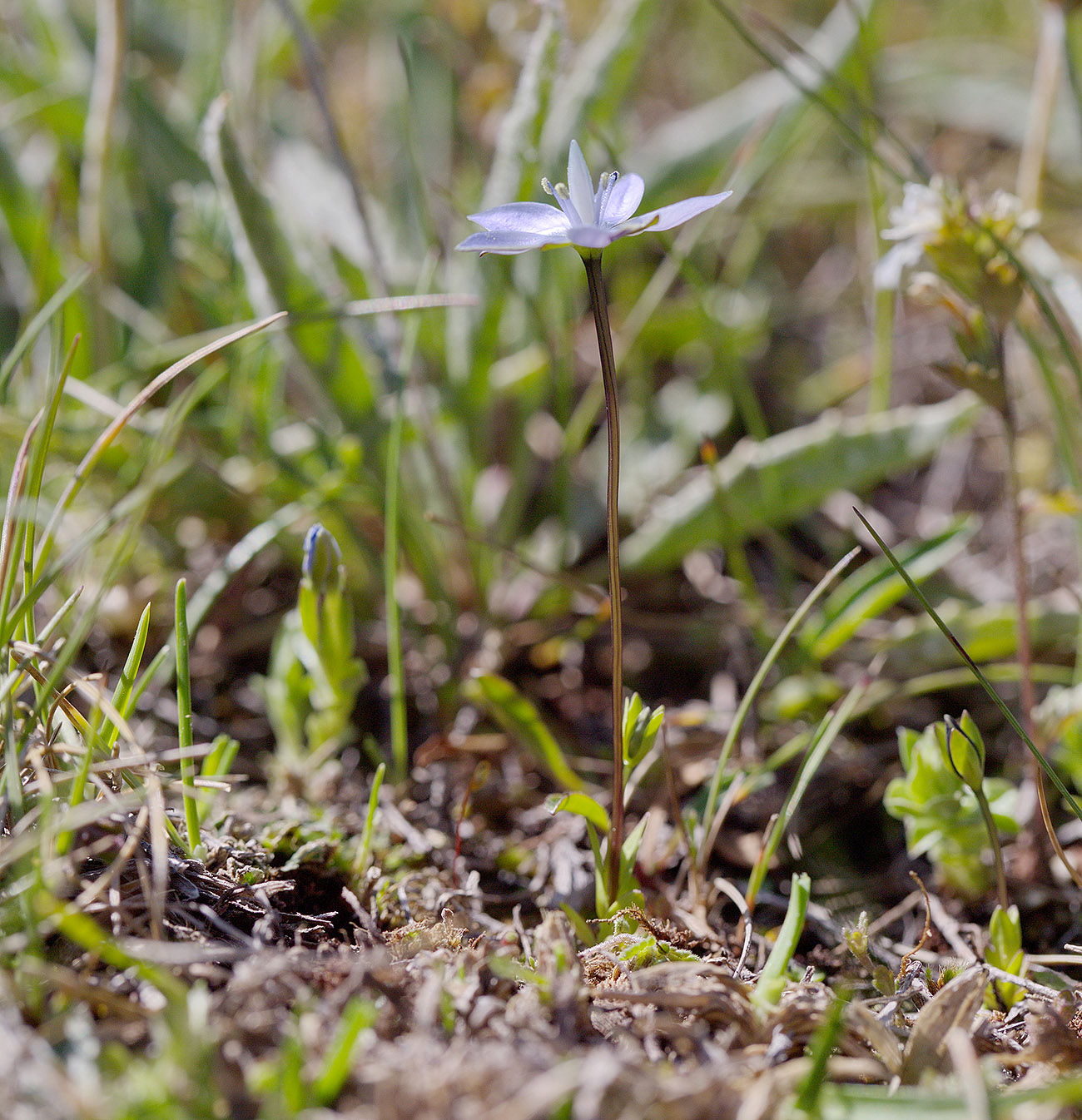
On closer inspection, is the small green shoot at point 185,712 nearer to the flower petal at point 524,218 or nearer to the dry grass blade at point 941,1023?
the flower petal at point 524,218

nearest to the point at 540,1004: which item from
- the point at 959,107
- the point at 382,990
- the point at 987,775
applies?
the point at 382,990

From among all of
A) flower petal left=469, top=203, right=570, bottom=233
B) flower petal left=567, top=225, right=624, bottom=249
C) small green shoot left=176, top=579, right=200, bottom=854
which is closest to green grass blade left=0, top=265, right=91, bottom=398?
small green shoot left=176, top=579, right=200, bottom=854

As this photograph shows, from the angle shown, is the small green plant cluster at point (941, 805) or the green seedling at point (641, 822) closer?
the green seedling at point (641, 822)

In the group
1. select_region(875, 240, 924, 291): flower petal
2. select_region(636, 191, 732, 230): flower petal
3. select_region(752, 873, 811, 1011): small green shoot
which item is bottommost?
select_region(752, 873, 811, 1011): small green shoot

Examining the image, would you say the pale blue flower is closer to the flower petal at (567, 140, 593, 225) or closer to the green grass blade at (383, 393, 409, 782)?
the flower petal at (567, 140, 593, 225)

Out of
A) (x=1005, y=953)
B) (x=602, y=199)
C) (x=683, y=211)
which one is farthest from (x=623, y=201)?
(x=1005, y=953)

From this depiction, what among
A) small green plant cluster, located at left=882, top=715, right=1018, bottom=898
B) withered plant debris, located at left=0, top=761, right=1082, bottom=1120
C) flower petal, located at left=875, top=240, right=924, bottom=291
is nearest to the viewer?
withered plant debris, located at left=0, top=761, right=1082, bottom=1120

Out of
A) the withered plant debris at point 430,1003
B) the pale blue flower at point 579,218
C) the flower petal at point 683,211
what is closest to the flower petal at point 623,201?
the pale blue flower at point 579,218
